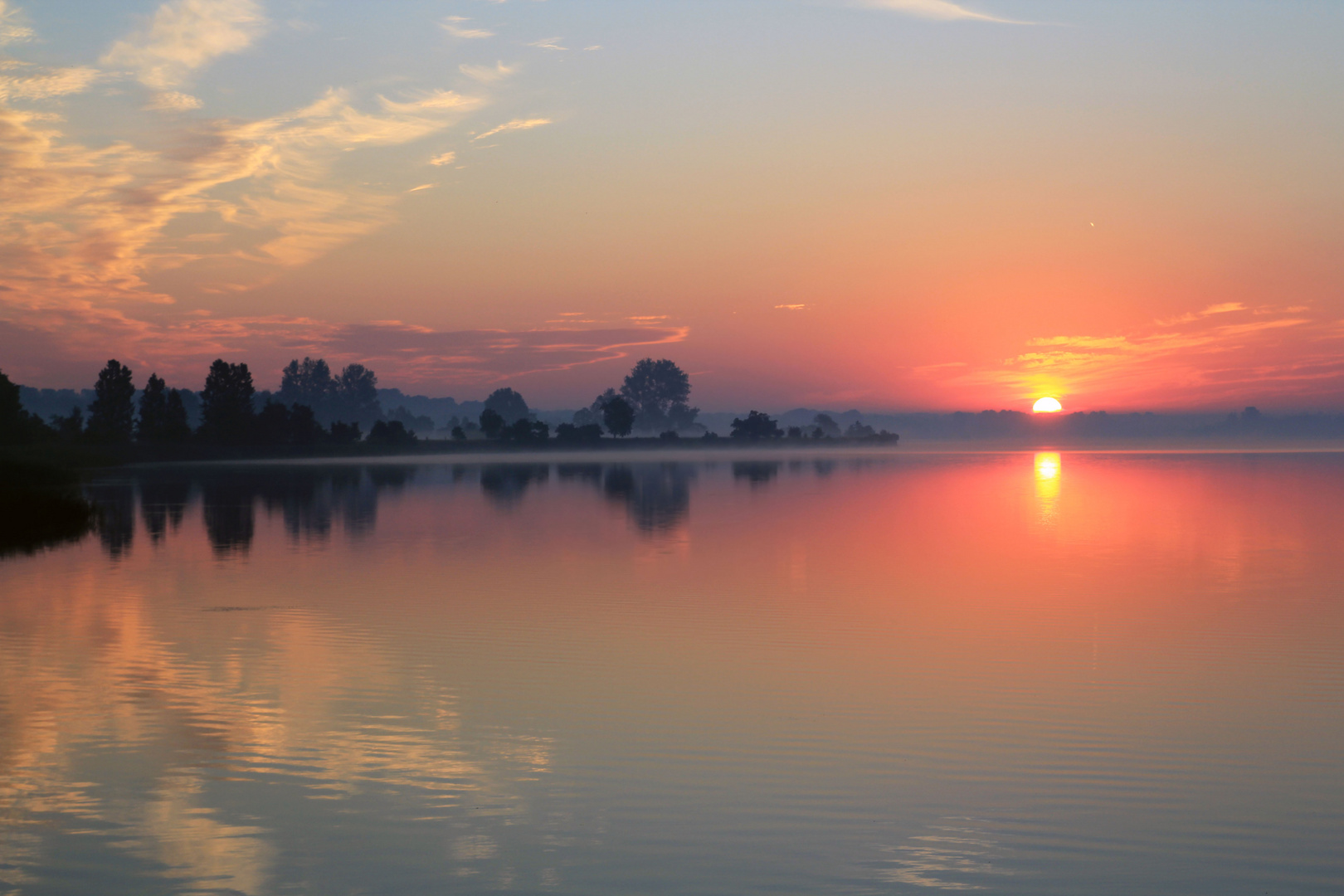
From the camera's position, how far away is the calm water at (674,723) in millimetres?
10594

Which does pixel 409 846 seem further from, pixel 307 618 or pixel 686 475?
pixel 686 475

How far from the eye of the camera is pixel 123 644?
846 inches

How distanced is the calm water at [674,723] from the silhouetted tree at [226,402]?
526 ft

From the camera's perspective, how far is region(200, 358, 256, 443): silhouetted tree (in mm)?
185500

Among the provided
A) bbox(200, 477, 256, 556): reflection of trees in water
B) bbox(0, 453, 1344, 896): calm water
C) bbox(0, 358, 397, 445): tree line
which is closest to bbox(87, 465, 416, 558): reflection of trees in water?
bbox(200, 477, 256, 556): reflection of trees in water

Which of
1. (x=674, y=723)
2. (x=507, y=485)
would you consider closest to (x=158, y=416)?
(x=507, y=485)

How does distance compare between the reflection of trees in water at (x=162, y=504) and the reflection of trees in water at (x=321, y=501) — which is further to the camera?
the reflection of trees in water at (x=321, y=501)

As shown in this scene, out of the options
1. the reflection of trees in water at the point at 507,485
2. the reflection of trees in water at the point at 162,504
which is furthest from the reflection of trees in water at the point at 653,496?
the reflection of trees in water at the point at 162,504

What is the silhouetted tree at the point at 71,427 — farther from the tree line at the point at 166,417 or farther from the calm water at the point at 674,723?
the calm water at the point at 674,723

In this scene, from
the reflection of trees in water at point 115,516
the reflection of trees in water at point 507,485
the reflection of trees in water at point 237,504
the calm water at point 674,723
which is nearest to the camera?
the calm water at point 674,723

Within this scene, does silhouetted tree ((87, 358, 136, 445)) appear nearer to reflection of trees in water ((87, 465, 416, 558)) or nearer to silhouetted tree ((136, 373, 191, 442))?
silhouetted tree ((136, 373, 191, 442))

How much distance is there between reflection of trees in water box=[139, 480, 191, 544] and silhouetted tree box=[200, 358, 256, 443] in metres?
93.7

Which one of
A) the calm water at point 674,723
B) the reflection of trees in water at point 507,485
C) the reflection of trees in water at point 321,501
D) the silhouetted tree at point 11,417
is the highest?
the silhouetted tree at point 11,417

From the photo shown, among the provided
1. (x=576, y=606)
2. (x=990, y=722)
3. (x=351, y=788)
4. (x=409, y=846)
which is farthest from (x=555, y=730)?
(x=576, y=606)
